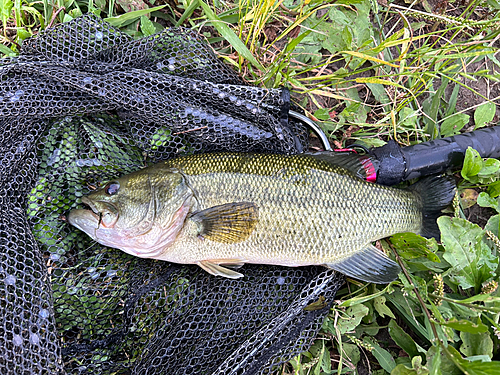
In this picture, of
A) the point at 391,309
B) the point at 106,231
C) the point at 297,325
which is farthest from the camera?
the point at 391,309

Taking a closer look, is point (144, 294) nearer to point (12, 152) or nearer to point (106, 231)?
point (106, 231)

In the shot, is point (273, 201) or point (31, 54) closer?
point (273, 201)

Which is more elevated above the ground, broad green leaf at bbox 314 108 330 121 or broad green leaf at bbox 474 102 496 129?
broad green leaf at bbox 314 108 330 121

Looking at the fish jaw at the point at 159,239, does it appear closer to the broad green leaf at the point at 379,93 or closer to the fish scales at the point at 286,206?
the fish scales at the point at 286,206

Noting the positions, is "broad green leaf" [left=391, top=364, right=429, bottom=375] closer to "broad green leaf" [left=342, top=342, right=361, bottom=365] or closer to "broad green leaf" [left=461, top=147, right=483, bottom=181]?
"broad green leaf" [left=342, top=342, right=361, bottom=365]

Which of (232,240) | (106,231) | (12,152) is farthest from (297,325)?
(12,152)

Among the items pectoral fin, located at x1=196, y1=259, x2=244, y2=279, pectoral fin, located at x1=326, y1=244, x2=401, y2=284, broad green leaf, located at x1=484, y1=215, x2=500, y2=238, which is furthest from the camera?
broad green leaf, located at x1=484, y1=215, x2=500, y2=238

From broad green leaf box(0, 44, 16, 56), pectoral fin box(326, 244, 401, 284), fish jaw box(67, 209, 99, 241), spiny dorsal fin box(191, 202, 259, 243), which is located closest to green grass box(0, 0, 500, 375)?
broad green leaf box(0, 44, 16, 56)
